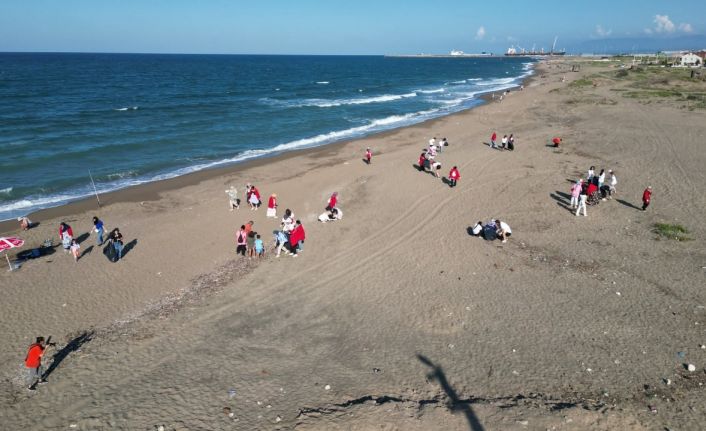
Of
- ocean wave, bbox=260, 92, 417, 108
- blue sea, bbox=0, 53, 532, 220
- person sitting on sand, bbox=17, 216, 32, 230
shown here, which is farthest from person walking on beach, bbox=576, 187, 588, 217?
ocean wave, bbox=260, 92, 417, 108

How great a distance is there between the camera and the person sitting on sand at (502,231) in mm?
15641

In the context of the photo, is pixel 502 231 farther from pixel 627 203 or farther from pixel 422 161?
pixel 422 161

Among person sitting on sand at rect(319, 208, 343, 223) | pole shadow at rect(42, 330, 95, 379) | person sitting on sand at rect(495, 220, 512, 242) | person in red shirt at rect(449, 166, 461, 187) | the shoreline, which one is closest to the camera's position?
pole shadow at rect(42, 330, 95, 379)

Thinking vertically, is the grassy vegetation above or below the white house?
below

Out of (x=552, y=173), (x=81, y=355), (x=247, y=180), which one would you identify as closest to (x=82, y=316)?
(x=81, y=355)

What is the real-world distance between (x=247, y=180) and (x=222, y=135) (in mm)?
13418

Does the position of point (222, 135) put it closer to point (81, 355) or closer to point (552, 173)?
point (552, 173)

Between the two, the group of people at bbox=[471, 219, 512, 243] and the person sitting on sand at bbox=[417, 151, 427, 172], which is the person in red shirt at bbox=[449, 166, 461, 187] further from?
the group of people at bbox=[471, 219, 512, 243]

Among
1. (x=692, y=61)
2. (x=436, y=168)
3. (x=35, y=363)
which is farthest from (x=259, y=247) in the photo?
(x=692, y=61)

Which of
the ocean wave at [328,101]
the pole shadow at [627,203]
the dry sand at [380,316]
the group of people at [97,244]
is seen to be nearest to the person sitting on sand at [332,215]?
the dry sand at [380,316]

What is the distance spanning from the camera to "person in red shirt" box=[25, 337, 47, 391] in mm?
9055

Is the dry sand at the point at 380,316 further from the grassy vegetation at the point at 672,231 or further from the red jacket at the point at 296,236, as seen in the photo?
the red jacket at the point at 296,236

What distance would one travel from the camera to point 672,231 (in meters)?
15.8

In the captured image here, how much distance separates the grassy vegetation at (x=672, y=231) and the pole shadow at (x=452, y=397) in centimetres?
1131
